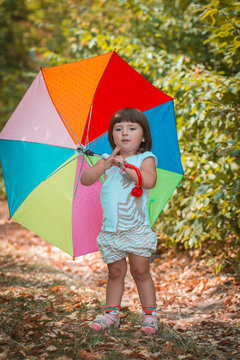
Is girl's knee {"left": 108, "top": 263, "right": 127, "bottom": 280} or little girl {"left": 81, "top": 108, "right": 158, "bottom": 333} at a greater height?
little girl {"left": 81, "top": 108, "right": 158, "bottom": 333}

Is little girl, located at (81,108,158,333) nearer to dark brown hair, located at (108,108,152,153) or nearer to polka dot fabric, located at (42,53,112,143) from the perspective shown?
dark brown hair, located at (108,108,152,153)

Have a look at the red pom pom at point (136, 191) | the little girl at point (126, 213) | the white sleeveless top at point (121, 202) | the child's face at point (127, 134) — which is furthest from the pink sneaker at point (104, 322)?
the child's face at point (127, 134)

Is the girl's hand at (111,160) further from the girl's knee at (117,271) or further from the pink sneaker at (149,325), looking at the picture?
the pink sneaker at (149,325)

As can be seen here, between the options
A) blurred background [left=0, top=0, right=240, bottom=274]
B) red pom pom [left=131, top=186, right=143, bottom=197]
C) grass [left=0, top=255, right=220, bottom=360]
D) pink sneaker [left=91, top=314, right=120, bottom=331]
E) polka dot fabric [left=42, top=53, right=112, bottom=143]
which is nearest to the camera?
grass [left=0, top=255, right=220, bottom=360]

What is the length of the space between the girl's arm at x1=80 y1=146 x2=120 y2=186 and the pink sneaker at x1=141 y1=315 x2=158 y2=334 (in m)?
1.03

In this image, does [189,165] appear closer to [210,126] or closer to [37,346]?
[210,126]

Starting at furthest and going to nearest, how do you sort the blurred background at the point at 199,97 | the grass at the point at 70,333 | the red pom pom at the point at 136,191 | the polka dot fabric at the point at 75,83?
1. the blurred background at the point at 199,97
2. the polka dot fabric at the point at 75,83
3. the red pom pom at the point at 136,191
4. the grass at the point at 70,333

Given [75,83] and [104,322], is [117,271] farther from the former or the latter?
[75,83]

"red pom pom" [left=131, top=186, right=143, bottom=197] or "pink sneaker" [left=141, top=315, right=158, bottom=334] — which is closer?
"red pom pom" [left=131, top=186, right=143, bottom=197]

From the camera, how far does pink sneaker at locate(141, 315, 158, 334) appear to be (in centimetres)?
278

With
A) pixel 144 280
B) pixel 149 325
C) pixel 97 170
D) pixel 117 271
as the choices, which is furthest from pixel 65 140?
pixel 149 325

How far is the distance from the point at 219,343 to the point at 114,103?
1880mm

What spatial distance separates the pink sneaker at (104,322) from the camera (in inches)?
109

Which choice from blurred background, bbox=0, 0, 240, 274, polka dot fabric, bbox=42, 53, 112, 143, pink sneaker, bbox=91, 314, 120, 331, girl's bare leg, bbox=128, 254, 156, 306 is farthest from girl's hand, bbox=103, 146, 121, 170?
pink sneaker, bbox=91, 314, 120, 331
